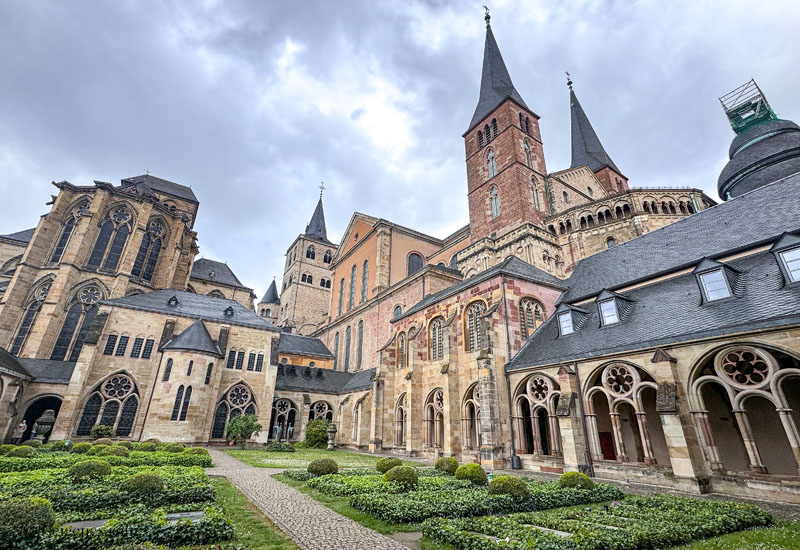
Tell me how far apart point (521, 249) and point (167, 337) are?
29.1 metres

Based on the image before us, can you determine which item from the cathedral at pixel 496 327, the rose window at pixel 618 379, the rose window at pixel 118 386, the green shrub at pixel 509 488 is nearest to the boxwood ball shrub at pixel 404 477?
the green shrub at pixel 509 488

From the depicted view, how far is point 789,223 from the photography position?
→ 13516 millimetres

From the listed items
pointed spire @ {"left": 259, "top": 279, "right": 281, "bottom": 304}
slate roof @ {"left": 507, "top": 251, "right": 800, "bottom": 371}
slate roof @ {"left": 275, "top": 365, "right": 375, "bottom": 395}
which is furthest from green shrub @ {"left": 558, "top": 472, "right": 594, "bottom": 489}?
pointed spire @ {"left": 259, "top": 279, "right": 281, "bottom": 304}

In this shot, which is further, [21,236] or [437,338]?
[21,236]

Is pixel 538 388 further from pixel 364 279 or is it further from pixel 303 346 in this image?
pixel 303 346

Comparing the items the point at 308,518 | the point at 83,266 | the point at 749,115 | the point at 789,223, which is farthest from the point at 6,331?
the point at 749,115

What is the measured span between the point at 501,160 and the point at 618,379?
27.7 meters

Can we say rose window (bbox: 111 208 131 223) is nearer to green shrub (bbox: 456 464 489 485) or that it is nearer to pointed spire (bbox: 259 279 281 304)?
green shrub (bbox: 456 464 489 485)

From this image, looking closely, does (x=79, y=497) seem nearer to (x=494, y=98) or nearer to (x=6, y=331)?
(x=6, y=331)

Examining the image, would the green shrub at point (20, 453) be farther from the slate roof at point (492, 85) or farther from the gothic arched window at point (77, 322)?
the slate roof at point (492, 85)

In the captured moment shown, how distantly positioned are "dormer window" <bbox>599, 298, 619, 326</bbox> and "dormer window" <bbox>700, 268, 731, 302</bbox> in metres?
3.18

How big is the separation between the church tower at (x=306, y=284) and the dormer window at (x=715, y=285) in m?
50.1

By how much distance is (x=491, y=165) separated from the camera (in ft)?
126

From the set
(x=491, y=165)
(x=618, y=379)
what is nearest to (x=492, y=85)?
(x=491, y=165)
